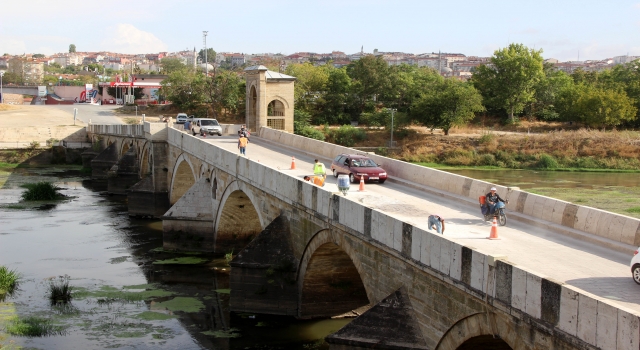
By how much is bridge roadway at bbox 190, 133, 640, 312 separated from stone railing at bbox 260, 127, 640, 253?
0.30 metres

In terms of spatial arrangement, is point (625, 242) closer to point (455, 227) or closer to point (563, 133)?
point (455, 227)

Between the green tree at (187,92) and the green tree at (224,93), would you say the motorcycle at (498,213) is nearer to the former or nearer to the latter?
the green tree at (224,93)

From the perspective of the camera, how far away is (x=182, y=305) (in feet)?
69.1

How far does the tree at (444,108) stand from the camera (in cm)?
5856

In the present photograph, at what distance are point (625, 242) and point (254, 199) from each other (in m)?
11.5

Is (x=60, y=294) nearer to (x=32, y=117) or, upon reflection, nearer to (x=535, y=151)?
(x=535, y=151)

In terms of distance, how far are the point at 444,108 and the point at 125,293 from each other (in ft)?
134

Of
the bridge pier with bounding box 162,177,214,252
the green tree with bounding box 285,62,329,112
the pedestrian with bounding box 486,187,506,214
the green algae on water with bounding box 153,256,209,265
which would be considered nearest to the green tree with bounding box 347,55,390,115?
the green tree with bounding box 285,62,329,112

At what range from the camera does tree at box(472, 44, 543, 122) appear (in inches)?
2606

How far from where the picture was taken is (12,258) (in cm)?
2644

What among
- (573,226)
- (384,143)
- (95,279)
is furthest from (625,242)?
(384,143)

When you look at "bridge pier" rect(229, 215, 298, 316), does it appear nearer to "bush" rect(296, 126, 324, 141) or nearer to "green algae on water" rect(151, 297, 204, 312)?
"green algae on water" rect(151, 297, 204, 312)

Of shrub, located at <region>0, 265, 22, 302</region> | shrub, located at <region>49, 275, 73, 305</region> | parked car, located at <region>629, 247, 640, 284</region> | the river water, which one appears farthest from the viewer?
shrub, located at <region>0, 265, 22, 302</region>

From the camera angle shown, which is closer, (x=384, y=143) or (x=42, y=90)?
(x=384, y=143)
